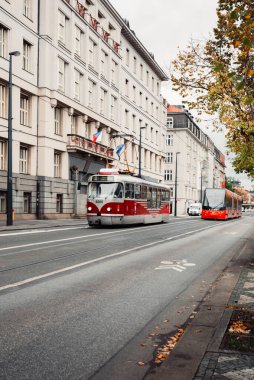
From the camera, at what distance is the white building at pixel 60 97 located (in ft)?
97.2

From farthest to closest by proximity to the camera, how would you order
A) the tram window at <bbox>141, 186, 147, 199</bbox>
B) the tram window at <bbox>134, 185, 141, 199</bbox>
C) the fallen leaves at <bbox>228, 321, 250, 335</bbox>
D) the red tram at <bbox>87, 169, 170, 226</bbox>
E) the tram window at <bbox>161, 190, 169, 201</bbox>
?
the tram window at <bbox>161, 190, 169, 201</bbox>, the tram window at <bbox>141, 186, 147, 199</bbox>, the tram window at <bbox>134, 185, 141, 199</bbox>, the red tram at <bbox>87, 169, 170, 226</bbox>, the fallen leaves at <bbox>228, 321, 250, 335</bbox>

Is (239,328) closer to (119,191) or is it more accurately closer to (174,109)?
(119,191)

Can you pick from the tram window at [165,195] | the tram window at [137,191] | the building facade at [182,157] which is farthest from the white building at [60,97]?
the building facade at [182,157]

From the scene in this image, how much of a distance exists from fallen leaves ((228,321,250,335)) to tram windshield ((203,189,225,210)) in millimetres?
41064

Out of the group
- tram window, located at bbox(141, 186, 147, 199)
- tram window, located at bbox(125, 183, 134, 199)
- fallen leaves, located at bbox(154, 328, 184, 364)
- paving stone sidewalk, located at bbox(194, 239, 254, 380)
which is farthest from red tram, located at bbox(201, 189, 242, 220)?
fallen leaves, located at bbox(154, 328, 184, 364)

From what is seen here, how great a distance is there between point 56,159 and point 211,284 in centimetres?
2792

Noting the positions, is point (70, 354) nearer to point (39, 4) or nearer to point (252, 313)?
point (252, 313)

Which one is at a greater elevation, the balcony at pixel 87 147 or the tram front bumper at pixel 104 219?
the balcony at pixel 87 147

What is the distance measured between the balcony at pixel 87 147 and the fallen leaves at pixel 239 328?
31301 mm

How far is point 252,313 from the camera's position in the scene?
18.5 feet

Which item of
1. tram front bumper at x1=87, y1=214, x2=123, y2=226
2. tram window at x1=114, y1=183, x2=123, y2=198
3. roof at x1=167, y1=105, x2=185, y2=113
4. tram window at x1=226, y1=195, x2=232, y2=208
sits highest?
roof at x1=167, y1=105, x2=185, y2=113

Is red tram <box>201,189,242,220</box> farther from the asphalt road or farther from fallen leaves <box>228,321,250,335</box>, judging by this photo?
fallen leaves <box>228,321,250,335</box>

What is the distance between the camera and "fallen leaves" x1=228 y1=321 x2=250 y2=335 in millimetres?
4816

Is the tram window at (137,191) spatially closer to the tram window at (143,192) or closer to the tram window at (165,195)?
the tram window at (143,192)
